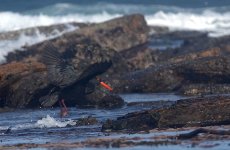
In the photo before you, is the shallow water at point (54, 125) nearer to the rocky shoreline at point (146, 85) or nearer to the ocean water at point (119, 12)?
the rocky shoreline at point (146, 85)

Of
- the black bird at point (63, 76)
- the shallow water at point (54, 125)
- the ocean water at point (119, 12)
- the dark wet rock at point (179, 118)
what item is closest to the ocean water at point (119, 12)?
the ocean water at point (119, 12)

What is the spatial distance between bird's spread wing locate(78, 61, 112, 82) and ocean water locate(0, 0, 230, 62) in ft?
77.1

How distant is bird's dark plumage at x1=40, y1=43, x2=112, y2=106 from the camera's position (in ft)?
54.9

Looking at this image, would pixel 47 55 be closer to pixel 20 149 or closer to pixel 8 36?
pixel 20 149

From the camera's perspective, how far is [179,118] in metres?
12.5

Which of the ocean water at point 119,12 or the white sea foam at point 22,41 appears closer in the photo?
the white sea foam at point 22,41

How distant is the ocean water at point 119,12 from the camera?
155ft

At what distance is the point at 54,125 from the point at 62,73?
2965mm

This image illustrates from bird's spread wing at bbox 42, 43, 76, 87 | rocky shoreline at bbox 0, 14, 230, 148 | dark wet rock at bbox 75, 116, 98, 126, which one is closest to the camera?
Answer: rocky shoreline at bbox 0, 14, 230, 148

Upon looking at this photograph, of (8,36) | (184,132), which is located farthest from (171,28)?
(184,132)

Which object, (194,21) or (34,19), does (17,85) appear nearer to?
(34,19)

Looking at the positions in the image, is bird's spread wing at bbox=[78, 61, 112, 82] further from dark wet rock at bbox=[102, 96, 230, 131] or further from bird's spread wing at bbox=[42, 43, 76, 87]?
dark wet rock at bbox=[102, 96, 230, 131]

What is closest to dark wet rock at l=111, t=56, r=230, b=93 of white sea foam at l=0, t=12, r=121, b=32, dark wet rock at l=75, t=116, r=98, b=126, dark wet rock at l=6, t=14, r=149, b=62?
dark wet rock at l=75, t=116, r=98, b=126

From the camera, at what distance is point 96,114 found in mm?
15688
